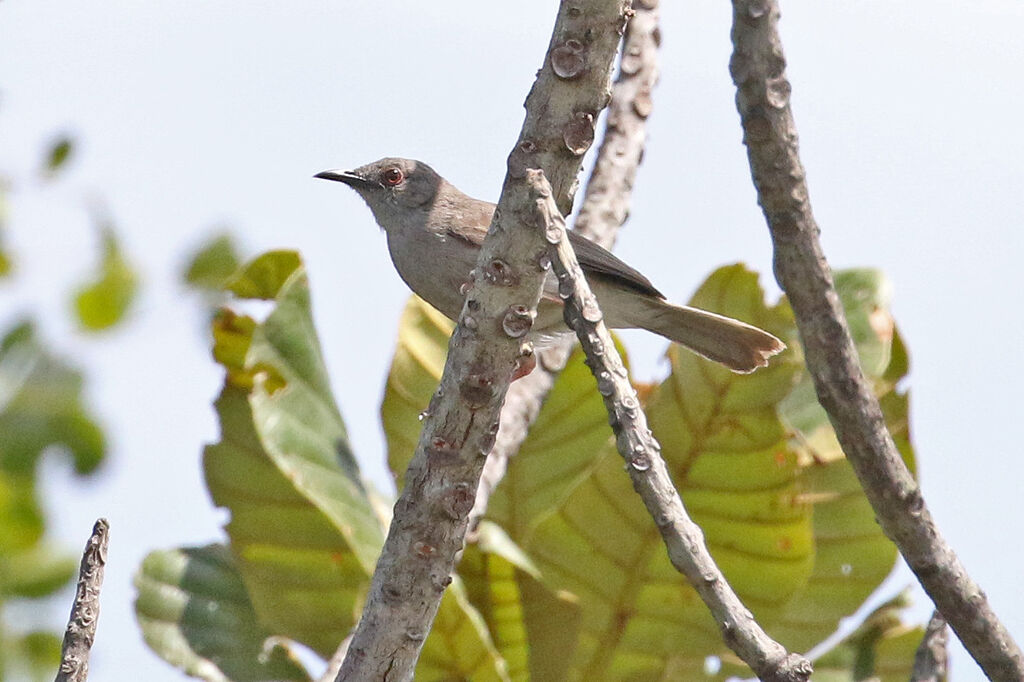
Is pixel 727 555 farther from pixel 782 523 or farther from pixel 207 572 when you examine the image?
pixel 207 572

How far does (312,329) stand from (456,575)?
1192mm

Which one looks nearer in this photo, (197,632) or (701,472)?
(701,472)

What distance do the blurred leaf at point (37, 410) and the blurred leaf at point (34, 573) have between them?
0.96 feet

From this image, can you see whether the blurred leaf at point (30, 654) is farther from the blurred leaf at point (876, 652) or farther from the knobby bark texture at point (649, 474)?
the blurred leaf at point (876, 652)

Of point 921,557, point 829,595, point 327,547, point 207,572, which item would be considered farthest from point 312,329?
point 921,557

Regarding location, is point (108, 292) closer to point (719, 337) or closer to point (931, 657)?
point (719, 337)

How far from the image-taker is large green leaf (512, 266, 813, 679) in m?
5.03

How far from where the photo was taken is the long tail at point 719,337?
5016 millimetres

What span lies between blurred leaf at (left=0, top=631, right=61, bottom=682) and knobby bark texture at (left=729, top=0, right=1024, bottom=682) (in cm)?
244

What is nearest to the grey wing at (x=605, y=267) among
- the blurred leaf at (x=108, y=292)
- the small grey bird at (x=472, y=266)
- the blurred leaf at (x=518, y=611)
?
the small grey bird at (x=472, y=266)

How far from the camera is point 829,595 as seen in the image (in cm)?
544

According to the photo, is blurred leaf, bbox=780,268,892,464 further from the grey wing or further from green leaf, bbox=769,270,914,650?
the grey wing

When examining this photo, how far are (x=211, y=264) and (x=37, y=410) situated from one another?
Result: 924 mm

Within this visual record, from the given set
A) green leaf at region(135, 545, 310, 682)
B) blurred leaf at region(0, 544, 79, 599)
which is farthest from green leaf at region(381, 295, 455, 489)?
blurred leaf at region(0, 544, 79, 599)
